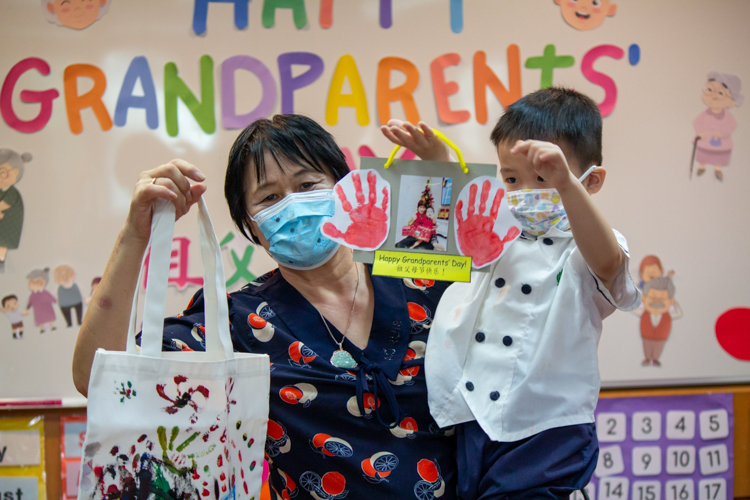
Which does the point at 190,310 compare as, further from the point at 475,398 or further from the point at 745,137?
the point at 745,137

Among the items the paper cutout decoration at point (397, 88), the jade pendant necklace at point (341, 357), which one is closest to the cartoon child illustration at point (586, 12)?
the paper cutout decoration at point (397, 88)

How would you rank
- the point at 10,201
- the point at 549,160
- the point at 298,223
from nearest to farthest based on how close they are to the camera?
the point at 549,160, the point at 298,223, the point at 10,201

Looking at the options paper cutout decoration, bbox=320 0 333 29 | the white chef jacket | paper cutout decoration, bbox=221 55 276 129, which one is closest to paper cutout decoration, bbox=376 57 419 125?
paper cutout decoration, bbox=320 0 333 29

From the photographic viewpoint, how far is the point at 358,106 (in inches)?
74.8

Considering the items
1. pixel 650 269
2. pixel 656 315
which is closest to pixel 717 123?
pixel 650 269

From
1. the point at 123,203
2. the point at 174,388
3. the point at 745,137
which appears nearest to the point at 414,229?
the point at 174,388

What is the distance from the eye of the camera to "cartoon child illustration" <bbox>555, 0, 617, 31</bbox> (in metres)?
1.95

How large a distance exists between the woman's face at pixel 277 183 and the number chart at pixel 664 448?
153cm

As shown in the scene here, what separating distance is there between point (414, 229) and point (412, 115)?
1082 mm

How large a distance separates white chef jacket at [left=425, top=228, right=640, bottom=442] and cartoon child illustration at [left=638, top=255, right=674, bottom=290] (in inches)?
46.2

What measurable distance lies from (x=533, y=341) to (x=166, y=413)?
2.11ft

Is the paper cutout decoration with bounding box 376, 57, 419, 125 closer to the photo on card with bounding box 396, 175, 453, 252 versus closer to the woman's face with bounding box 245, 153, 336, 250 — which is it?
the woman's face with bounding box 245, 153, 336, 250

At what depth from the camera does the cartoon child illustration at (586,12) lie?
1.95m

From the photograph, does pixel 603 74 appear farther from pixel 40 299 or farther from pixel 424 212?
pixel 40 299
